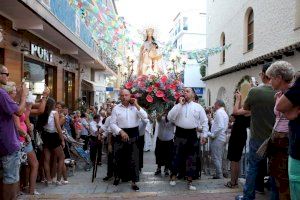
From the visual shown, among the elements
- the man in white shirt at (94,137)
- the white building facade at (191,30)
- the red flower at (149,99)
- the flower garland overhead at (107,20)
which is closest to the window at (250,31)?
the flower garland overhead at (107,20)

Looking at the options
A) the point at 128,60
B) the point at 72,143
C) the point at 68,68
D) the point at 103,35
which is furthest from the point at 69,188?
the point at 68,68

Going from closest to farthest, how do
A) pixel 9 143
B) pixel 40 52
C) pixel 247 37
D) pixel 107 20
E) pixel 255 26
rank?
pixel 9 143, pixel 40 52, pixel 107 20, pixel 255 26, pixel 247 37

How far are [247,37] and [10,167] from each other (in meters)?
17.3

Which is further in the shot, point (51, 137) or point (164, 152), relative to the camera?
point (164, 152)

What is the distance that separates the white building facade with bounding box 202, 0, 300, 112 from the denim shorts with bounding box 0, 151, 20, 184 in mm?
9550

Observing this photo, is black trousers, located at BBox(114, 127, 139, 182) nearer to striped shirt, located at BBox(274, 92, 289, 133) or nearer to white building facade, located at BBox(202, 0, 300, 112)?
striped shirt, located at BBox(274, 92, 289, 133)

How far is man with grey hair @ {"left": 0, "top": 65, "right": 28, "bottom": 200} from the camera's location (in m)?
4.84

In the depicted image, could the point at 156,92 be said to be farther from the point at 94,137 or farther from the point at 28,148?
the point at 28,148

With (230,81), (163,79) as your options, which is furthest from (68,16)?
(230,81)

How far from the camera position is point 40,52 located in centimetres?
1309

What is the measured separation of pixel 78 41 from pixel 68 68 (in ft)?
9.79

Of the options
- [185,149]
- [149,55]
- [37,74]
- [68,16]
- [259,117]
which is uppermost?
[68,16]

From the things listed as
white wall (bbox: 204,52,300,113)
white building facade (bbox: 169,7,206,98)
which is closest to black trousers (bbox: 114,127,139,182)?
white wall (bbox: 204,52,300,113)

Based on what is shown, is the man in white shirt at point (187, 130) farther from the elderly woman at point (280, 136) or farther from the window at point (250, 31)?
the window at point (250, 31)
